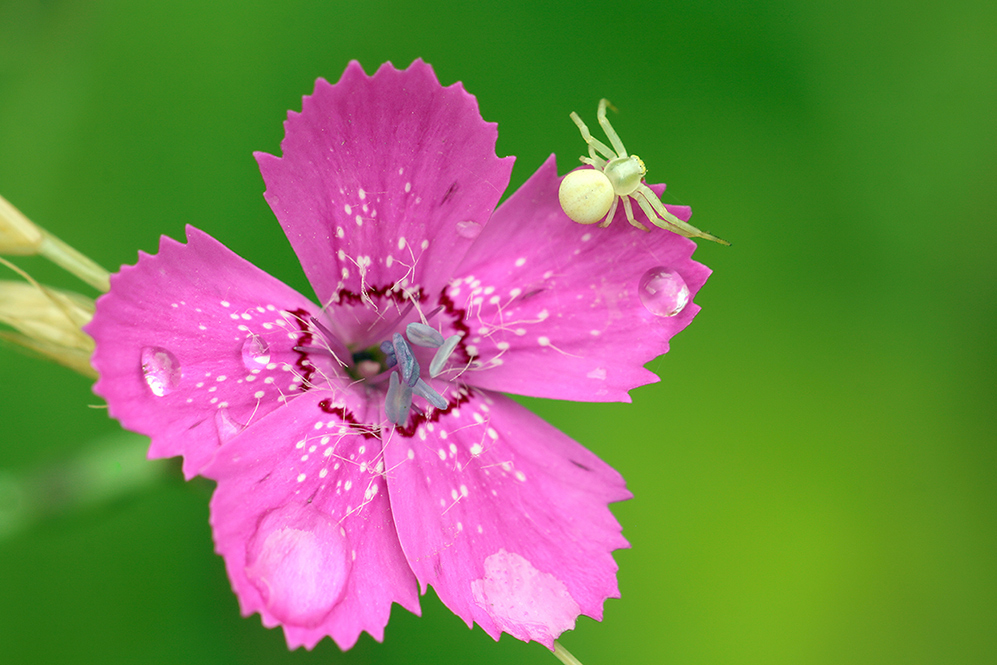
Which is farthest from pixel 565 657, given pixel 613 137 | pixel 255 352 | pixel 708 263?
pixel 708 263

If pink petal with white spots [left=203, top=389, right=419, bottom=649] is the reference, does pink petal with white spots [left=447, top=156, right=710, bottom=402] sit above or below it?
above

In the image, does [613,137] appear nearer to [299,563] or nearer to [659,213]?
[659,213]

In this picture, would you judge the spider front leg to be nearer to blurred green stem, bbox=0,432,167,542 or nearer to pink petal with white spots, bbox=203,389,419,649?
pink petal with white spots, bbox=203,389,419,649

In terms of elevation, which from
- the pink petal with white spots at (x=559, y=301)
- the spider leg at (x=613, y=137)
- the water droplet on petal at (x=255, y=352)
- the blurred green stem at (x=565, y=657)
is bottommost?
the blurred green stem at (x=565, y=657)

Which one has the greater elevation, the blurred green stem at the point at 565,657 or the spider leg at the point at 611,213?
the spider leg at the point at 611,213

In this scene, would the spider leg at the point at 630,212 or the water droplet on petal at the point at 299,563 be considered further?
the spider leg at the point at 630,212

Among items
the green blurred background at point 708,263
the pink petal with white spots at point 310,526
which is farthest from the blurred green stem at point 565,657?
the green blurred background at point 708,263

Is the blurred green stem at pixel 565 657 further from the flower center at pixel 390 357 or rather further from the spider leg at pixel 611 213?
the spider leg at pixel 611 213

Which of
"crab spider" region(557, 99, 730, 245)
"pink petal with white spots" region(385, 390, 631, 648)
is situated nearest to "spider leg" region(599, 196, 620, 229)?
"crab spider" region(557, 99, 730, 245)
